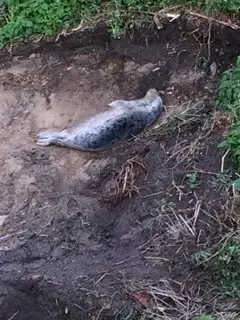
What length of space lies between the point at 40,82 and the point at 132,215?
5.61ft

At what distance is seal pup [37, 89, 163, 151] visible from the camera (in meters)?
5.60

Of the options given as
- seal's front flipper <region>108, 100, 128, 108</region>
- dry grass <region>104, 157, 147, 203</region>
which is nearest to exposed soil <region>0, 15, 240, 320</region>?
dry grass <region>104, 157, 147, 203</region>

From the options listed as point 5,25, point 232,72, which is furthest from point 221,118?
point 5,25

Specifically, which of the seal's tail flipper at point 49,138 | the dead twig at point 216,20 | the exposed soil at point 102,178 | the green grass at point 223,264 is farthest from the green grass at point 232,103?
the seal's tail flipper at point 49,138

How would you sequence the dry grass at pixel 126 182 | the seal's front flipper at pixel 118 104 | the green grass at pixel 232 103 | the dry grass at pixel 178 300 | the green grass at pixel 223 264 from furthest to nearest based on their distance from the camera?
the seal's front flipper at pixel 118 104
the dry grass at pixel 126 182
the green grass at pixel 232 103
the green grass at pixel 223 264
the dry grass at pixel 178 300

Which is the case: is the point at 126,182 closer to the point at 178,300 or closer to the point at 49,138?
the point at 49,138

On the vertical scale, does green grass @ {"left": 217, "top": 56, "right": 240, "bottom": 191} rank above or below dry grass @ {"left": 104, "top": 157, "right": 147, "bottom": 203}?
above

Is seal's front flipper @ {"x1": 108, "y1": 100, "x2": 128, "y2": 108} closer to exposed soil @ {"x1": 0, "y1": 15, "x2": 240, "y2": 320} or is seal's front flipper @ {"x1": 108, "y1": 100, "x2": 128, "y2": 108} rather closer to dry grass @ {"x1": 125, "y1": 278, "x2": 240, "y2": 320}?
exposed soil @ {"x1": 0, "y1": 15, "x2": 240, "y2": 320}

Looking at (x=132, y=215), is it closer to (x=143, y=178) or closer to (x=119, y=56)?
(x=143, y=178)

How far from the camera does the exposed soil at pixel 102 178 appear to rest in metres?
4.38

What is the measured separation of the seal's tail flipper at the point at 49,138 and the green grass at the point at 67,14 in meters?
0.85

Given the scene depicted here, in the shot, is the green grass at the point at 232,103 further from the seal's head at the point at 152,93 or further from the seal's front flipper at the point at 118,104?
the seal's front flipper at the point at 118,104

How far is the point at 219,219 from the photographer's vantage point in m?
4.57

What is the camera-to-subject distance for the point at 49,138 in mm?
5730
